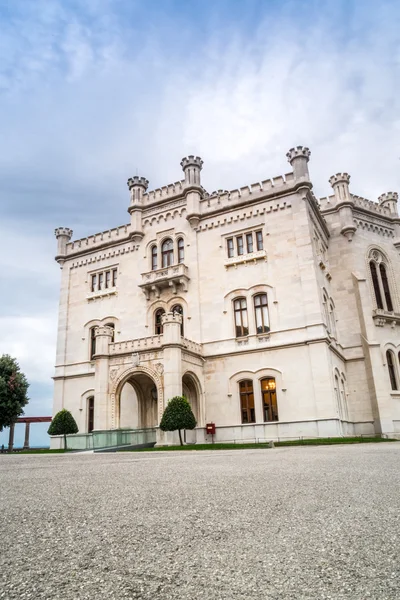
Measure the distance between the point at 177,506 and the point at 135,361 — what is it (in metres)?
19.6

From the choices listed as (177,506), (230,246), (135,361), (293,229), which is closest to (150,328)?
(135,361)

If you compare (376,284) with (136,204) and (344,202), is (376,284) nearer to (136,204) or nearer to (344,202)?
(344,202)

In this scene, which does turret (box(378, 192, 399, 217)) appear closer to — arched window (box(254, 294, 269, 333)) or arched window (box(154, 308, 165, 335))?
arched window (box(254, 294, 269, 333))

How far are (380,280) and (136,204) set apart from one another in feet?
59.3

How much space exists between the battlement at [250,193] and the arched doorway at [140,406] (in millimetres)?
11910

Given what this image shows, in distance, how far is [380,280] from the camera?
101ft

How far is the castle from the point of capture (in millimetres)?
23859

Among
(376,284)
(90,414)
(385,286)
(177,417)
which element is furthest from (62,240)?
(385,286)

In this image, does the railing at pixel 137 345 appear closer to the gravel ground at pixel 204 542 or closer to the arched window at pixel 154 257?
the arched window at pixel 154 257

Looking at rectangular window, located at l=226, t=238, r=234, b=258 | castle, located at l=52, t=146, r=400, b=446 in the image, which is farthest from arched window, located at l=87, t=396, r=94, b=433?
rectangular window, located at l=226, t=238, r=234, b=258

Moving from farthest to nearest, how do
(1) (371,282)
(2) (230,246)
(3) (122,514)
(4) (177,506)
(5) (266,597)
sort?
(1) (371,282)
(2) (230,246)
(4) (177,506)
(3) (122,514)
(5) (266,597)

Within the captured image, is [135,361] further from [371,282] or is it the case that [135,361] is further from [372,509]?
[372,509]

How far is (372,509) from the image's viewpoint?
4.32 meters

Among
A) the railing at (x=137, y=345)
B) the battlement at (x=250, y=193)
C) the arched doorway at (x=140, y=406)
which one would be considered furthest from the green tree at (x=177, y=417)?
the battlement at (x=250, y=193)
